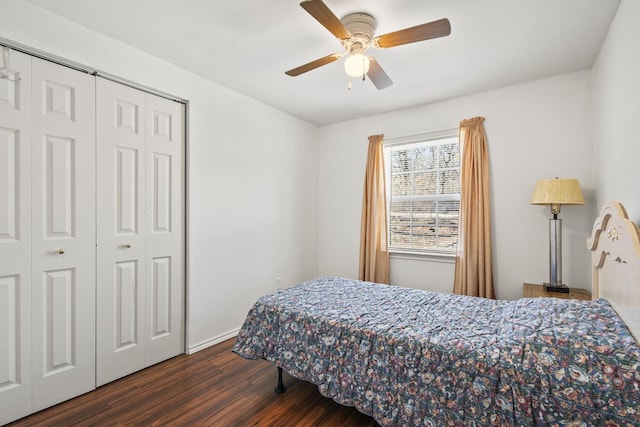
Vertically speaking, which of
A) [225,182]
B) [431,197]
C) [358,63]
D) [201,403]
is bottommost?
[201,403]

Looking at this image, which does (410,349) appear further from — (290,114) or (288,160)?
(290,114)

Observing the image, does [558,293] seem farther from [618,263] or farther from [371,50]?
[371,50]

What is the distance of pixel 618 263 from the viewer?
1.57m

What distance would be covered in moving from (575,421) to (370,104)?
3.19 m

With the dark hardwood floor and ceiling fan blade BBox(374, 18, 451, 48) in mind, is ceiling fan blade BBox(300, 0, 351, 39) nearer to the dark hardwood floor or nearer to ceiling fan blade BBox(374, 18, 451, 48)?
ceiling fan blade BBox(374, 18, 451, 48)

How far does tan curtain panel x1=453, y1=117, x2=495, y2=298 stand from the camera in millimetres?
3086

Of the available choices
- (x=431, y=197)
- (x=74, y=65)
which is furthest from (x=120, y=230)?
(x=431, y=197)

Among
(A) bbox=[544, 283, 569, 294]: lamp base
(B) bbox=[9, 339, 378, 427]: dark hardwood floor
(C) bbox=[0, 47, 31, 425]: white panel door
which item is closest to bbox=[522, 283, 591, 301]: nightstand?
(A) bbox=[544, 283, 569, 294]: lamp base

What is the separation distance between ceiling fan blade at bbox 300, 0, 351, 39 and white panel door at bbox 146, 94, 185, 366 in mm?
1700

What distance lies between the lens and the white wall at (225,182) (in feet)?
7.39

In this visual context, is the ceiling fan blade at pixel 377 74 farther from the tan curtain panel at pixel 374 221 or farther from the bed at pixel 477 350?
the bed at pixel 477 350

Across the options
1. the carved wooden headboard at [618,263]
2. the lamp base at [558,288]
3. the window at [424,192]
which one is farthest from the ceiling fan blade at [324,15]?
the lamp base at [558,288]

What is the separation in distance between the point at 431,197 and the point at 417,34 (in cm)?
219

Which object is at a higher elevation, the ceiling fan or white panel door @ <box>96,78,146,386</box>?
the ceiling fan
